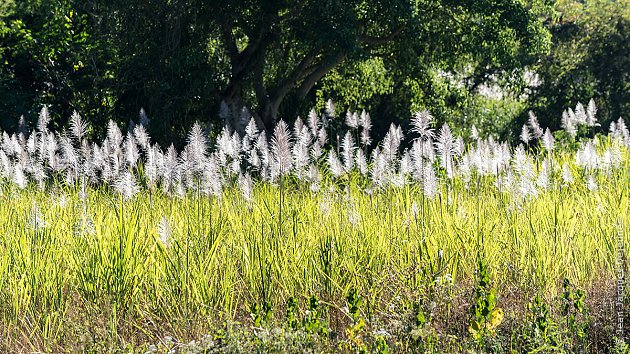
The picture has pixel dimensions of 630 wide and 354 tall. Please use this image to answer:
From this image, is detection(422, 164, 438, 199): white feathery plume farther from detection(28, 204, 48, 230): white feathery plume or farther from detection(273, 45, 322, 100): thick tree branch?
detection(273, 45, 322, 100): thick tree branch

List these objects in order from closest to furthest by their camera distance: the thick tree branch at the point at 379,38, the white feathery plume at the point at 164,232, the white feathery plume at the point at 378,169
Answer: the white feathery plume at the point at 164,232
the white feathery plume at the point at 378,169
the thick tree branch at the point at 379,38

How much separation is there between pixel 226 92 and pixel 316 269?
35.3 ft

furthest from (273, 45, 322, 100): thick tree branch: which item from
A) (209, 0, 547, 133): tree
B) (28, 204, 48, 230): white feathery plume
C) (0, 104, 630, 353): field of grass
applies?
(28, 204, 48, 230): white feathery plume

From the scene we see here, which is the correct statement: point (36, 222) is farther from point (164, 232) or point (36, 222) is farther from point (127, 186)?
point (164, 232)

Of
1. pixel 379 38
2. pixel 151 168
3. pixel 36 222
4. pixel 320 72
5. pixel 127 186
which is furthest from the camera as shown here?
pixel 320 72

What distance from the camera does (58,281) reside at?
194 inches

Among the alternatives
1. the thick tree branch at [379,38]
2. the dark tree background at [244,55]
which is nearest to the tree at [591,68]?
the dark tree background at [244,55]

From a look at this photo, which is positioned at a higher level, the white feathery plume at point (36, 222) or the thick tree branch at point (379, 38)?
the thick tree branch at point (379, 38)

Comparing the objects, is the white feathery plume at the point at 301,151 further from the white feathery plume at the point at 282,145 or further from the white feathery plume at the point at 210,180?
the white feathery plume at the point at 210,180

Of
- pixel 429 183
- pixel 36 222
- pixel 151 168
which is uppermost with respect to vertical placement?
pixel 151 168

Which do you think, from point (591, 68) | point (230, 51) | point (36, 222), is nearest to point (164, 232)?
point (36, 222)

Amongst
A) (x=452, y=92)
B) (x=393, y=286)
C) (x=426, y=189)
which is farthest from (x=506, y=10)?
(x=393, y=286)

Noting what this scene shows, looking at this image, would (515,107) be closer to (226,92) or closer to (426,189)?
(226,92)

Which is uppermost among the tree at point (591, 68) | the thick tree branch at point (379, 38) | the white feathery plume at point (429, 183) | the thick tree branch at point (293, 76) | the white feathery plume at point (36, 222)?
the tree at point (591, 68)
